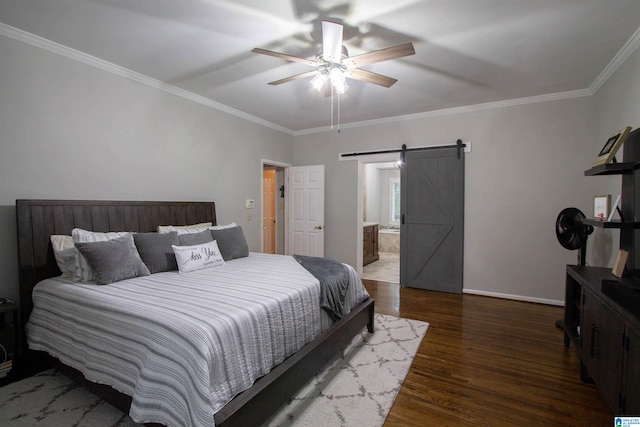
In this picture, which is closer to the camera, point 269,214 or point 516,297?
point 516,297

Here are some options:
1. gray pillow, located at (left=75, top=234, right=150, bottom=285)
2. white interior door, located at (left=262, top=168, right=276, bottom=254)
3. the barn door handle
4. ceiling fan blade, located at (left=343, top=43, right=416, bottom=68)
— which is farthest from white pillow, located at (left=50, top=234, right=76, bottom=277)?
the barn door handle

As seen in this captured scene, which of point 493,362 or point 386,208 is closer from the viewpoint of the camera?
point 493,362

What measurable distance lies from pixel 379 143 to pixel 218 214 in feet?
9.22

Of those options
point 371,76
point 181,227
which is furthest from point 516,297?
point 181,227

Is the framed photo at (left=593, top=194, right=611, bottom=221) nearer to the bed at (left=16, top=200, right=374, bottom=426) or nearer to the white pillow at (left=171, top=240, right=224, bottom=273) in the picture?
the bed at (left=16, top=200, right=374, bottom=426)

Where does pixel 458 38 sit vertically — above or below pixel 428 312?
above

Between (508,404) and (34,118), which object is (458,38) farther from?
(34,118)

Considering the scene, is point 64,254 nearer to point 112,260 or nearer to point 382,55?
point 112,260

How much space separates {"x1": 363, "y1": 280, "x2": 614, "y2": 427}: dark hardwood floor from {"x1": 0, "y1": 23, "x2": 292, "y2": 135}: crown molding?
3.55m

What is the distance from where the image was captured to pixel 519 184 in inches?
156

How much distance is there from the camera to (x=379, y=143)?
4.89 m

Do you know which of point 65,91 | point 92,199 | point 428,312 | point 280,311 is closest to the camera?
point 280,311

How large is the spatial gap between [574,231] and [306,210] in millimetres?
3721

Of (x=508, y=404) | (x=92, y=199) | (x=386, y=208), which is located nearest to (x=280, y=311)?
(x=508, y=404)
